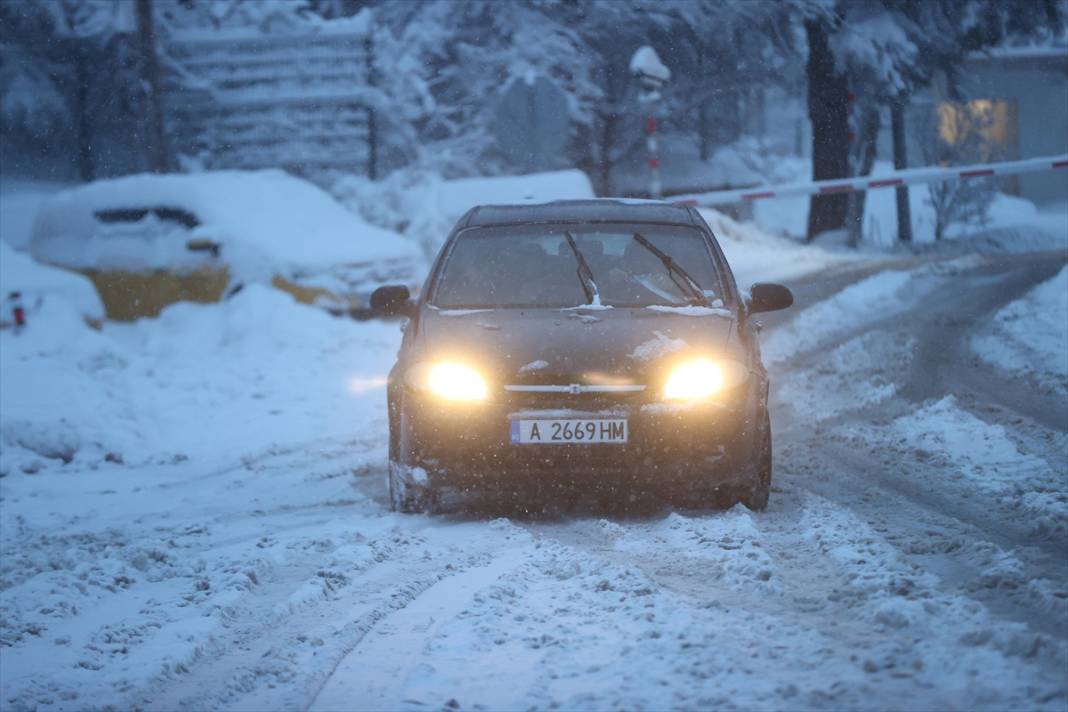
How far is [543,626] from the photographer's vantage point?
450cm

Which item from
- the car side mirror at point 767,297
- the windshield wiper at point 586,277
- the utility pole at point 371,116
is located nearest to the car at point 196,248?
the windshield wiper at point 586,277

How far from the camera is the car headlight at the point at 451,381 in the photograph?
6.21 metres

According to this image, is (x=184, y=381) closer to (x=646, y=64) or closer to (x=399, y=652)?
(x=399, y=652)

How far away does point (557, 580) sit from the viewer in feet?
16.8

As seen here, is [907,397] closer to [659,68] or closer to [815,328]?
[815,328]

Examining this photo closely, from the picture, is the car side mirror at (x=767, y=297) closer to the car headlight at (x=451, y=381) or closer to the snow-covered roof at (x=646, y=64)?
the car headlight at (x=451, y=381)

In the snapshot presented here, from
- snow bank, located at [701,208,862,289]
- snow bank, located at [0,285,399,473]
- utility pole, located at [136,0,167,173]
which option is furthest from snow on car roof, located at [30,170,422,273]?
utility pole, located at [136,0,167,173]

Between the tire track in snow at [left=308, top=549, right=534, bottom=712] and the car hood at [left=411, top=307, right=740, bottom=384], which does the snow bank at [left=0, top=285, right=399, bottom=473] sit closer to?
the car hood at [left=411, top=307, right=740, bottom=384]

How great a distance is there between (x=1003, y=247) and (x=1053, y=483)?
51.3 ft

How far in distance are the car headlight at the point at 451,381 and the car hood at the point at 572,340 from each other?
0.05 m

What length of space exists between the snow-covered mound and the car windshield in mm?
4937

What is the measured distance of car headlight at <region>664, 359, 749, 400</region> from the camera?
615 centimetres

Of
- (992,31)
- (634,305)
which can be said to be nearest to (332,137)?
(992,31)

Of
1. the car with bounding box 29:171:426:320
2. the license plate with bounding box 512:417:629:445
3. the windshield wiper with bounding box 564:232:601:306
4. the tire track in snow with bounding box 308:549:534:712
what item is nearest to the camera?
the tire track in snow with bounding box 308:549:534:712
